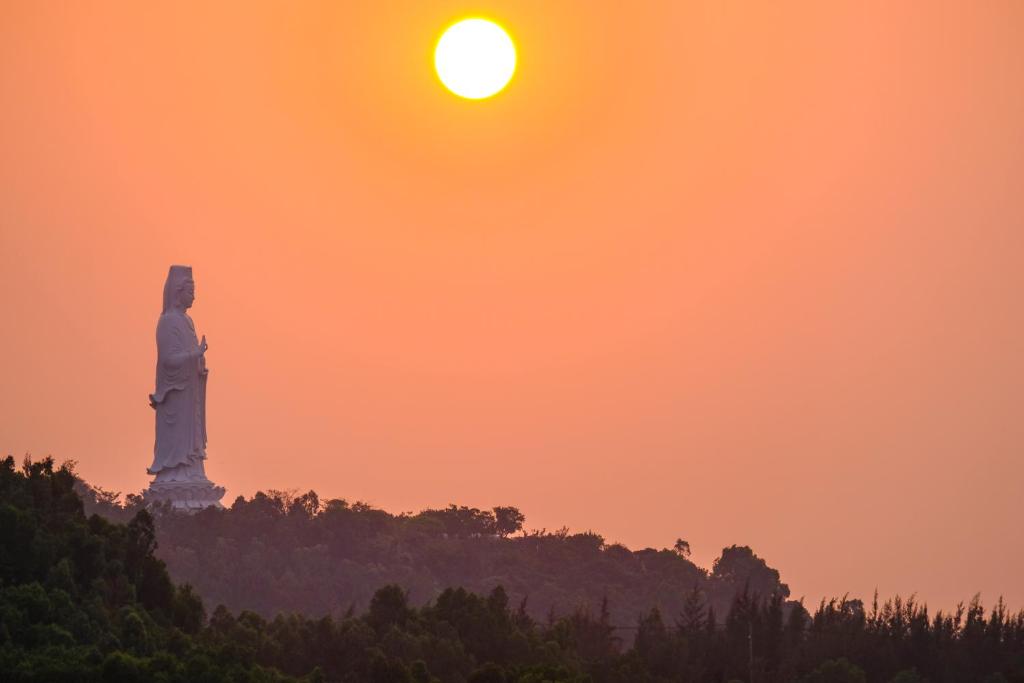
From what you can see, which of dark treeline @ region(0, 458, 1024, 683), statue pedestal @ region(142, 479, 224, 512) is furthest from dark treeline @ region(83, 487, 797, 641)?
dark treeline @ region(0, 458, 1024, 683)

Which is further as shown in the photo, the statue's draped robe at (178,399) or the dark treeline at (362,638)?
the statue's draped robe at (178,399)

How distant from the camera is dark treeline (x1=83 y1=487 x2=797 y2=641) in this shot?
69.3 metres

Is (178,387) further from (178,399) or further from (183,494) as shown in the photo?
(183,494)

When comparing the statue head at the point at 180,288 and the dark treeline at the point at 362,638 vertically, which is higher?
the statue head at the point at 180,288

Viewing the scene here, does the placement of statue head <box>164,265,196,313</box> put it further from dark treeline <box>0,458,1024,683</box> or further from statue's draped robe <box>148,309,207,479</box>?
dark treeline <box>0,458,1024,683</box>

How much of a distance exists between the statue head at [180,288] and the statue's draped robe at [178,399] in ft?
0.94

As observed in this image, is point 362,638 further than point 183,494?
No

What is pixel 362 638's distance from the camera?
47188 millimetres

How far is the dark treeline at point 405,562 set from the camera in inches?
2729

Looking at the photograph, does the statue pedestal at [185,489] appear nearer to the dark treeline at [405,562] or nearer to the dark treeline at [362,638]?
the dark treeline at [405,562]

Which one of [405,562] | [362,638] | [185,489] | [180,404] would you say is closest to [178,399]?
[180,404]

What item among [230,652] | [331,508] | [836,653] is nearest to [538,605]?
[331,508]

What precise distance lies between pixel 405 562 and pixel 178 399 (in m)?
8.38

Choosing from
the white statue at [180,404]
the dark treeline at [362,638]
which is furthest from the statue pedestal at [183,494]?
the dark treeline at [362,638]
